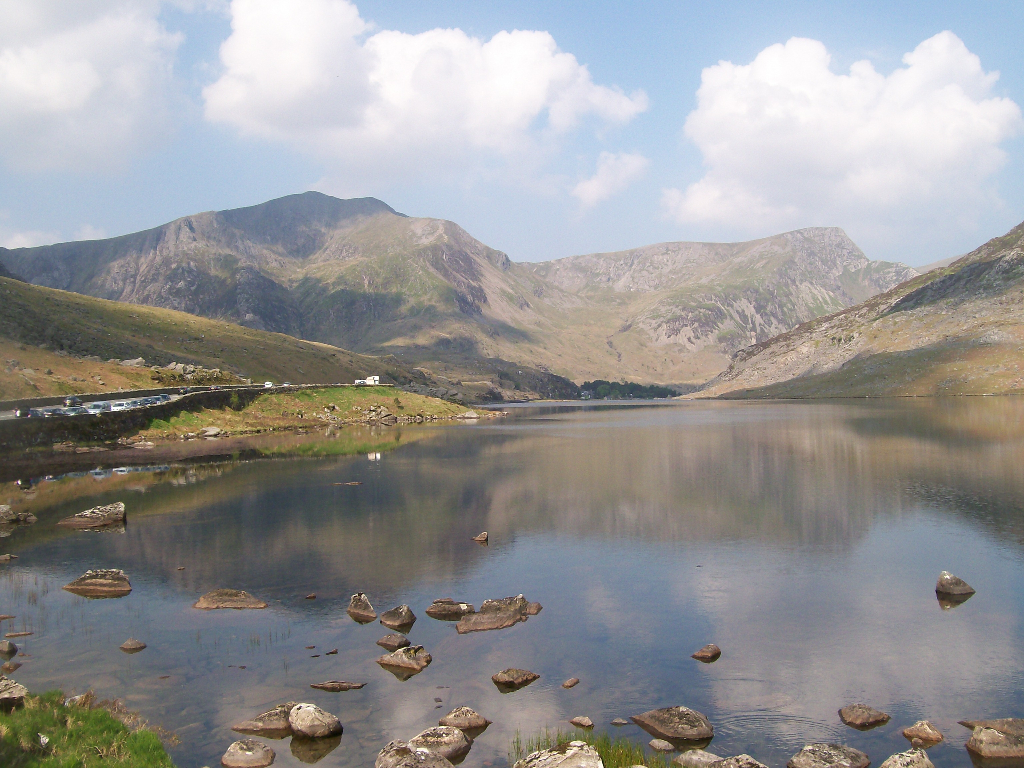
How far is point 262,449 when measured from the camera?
89.4 metres

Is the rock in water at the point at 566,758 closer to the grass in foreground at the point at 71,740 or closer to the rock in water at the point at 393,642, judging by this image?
the grass in foreground at the point at 71,740

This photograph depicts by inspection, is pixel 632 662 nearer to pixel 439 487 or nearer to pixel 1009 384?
pixel 439 487

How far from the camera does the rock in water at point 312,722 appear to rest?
62.0ft

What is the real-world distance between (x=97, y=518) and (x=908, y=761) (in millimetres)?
47805

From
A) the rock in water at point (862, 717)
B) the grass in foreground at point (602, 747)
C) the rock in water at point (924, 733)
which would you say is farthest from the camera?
the rock in water at point (862, 717)

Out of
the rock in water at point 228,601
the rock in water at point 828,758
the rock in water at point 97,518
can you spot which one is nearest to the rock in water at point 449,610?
the rock in water at point 228,601

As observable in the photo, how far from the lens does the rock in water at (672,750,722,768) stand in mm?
17086

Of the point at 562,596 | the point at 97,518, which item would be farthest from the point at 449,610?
the point at 97,518

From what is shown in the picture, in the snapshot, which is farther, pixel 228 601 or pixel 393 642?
pixel 228 601

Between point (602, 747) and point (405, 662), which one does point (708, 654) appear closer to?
point (602, 747)

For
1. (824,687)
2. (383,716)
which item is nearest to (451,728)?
(383,716)

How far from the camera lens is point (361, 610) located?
28.7 m

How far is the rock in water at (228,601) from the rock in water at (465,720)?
547 inches

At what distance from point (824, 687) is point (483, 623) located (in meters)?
12.7
